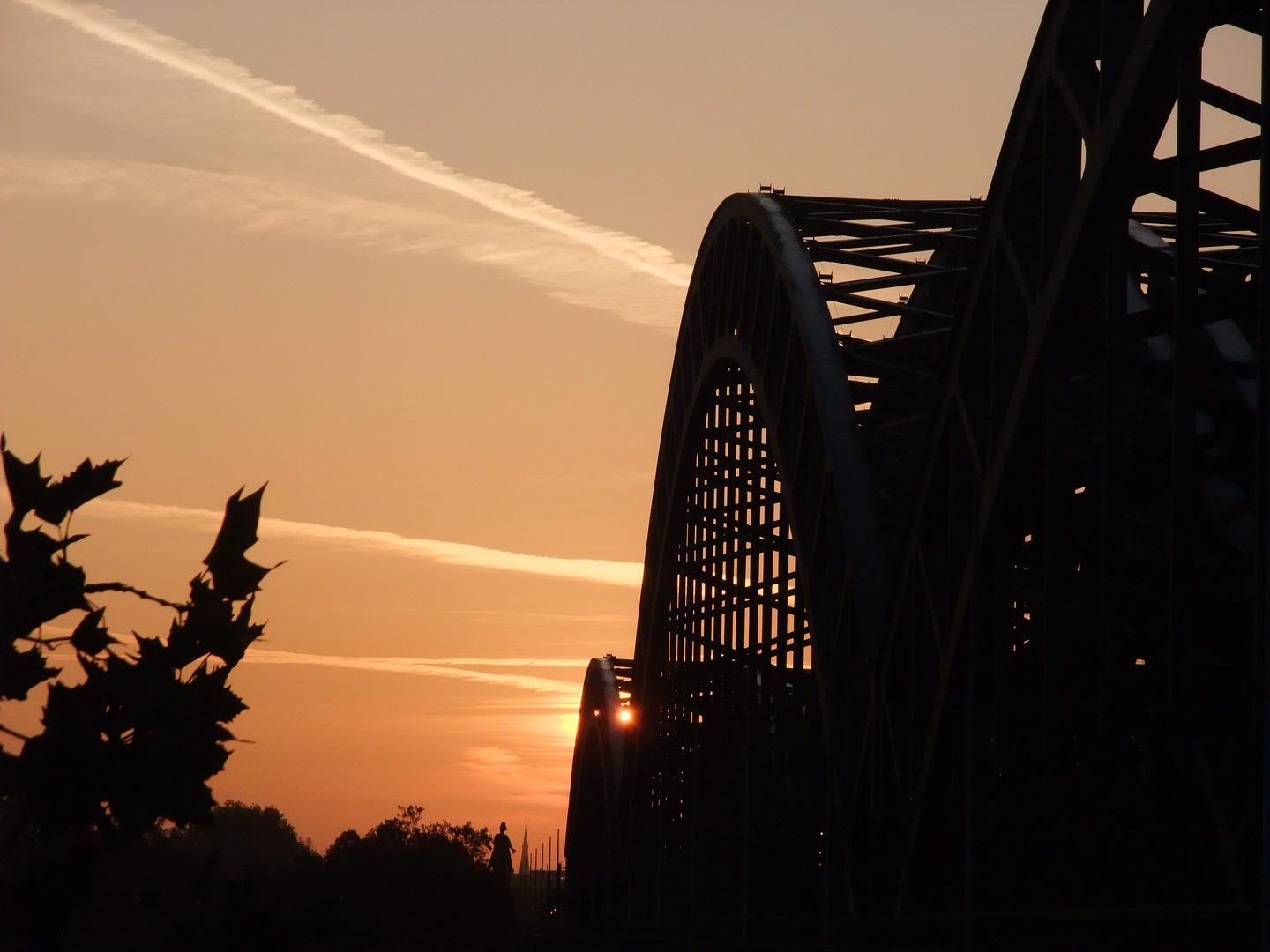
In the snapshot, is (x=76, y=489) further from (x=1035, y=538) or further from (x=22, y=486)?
(x=1035, y=538)

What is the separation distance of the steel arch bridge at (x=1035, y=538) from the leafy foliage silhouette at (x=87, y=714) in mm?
6172

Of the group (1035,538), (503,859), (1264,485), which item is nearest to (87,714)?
(1264,485)

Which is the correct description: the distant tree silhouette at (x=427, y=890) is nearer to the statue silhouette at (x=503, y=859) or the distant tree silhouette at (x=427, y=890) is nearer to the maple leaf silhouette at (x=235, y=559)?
the statue silhouette at (x=503, y=859)

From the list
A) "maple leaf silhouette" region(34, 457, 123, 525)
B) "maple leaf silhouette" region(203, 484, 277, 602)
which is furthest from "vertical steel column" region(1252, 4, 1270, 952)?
"maple leaf silhouette" region(34, 457, 123, 525)

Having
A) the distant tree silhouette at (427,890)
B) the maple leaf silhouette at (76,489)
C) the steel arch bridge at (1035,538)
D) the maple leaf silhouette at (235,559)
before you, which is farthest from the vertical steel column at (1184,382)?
the distant tree silhouette at (427,890)

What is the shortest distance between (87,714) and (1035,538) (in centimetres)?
1658

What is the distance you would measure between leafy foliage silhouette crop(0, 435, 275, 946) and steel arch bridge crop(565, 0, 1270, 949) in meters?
6.17

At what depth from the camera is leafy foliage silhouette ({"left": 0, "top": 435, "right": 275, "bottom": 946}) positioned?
342 cm

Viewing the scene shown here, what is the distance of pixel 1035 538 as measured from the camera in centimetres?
1906

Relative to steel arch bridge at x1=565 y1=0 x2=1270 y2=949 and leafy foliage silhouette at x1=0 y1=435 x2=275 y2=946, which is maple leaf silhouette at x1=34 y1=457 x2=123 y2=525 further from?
steel arch bridge at x1=565 y1=0 x2=1270 y2=949

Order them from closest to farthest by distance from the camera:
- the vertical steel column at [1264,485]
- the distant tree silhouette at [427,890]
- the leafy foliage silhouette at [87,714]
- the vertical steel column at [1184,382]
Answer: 1. the leafy foliage silhouette at [87,714]
2. the vertical steel column at [1264,485]
3. the vertical steel column at [1184,382]
4. the distant tree silhouette at [427,890]

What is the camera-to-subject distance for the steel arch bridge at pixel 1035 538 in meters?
10.7

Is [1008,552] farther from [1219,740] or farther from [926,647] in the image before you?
[926,647]

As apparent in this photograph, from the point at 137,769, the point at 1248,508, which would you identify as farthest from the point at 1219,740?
the point at 137,769
